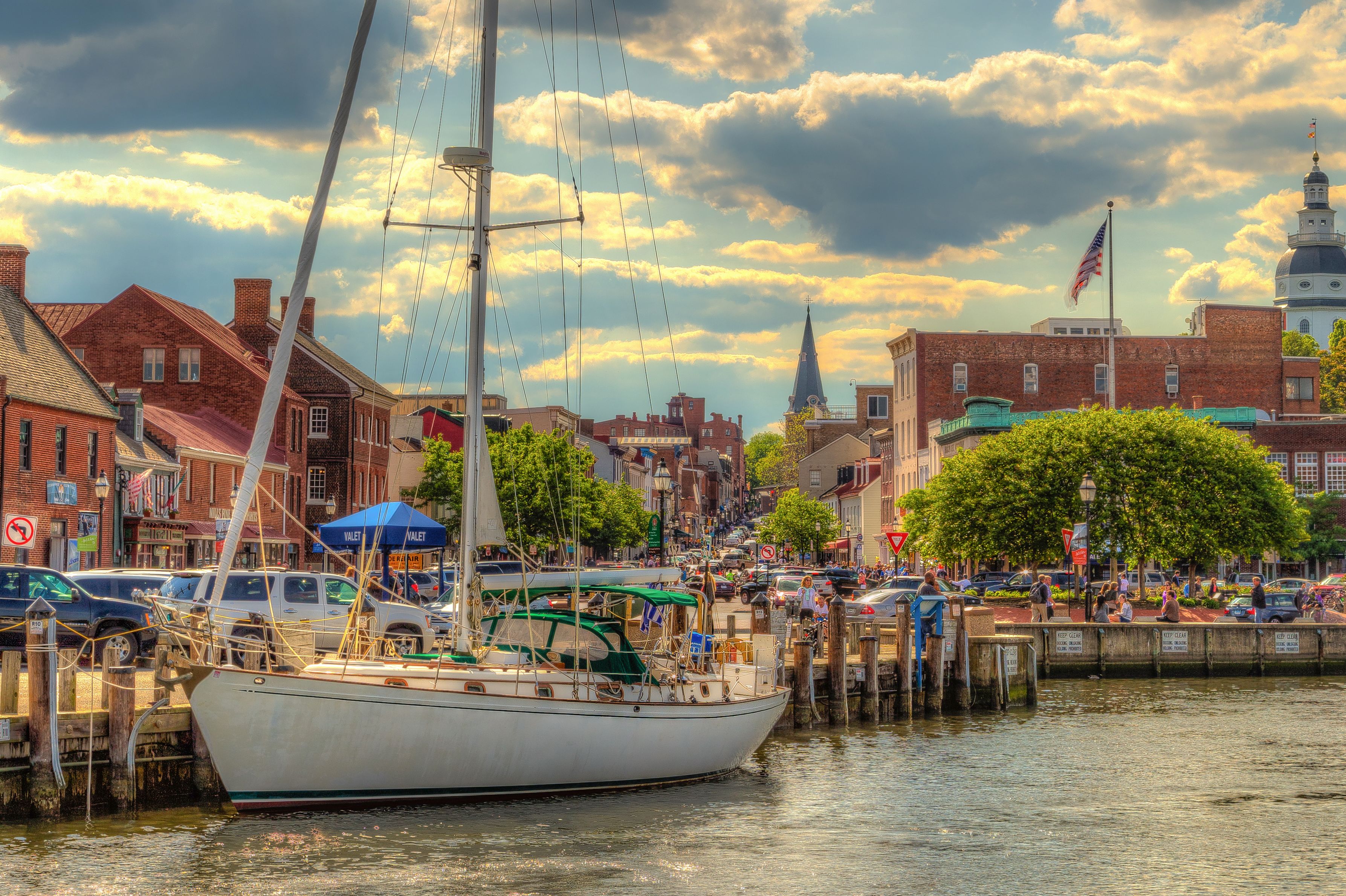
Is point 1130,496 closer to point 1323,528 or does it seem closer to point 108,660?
point 1323,528

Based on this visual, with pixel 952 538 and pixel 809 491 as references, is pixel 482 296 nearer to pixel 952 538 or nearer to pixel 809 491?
pixel 952 538

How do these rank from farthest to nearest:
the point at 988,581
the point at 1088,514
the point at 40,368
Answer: the point at 988,581 → the point at 40,368 → the point at 1088,514

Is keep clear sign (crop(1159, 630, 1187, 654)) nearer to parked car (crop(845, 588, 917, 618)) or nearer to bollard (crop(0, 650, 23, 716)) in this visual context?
parked car (crop(845, 588, 917, 618))

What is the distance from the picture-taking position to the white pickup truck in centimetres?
2597

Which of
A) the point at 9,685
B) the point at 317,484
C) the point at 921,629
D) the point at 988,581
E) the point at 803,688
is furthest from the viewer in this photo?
the point at 317,484

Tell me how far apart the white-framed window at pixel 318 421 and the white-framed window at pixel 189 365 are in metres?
8.24

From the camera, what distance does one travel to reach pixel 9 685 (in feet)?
62.4

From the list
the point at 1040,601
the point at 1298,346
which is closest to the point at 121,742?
the point at 1040,601

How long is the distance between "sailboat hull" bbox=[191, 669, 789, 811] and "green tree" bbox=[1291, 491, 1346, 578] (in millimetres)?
66068

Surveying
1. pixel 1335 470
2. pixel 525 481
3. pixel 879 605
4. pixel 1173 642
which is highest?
pixel 1335 470

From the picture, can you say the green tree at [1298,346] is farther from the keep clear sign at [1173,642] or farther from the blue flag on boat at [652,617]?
the blue flag on boat at [652,617]

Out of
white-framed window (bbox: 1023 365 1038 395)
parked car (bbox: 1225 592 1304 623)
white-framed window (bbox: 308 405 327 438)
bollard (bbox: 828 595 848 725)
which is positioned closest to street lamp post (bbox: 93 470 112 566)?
bollard (bbox: 828 595 848 725)

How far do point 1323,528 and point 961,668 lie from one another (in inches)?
2112

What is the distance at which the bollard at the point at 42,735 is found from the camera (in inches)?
→ 699
